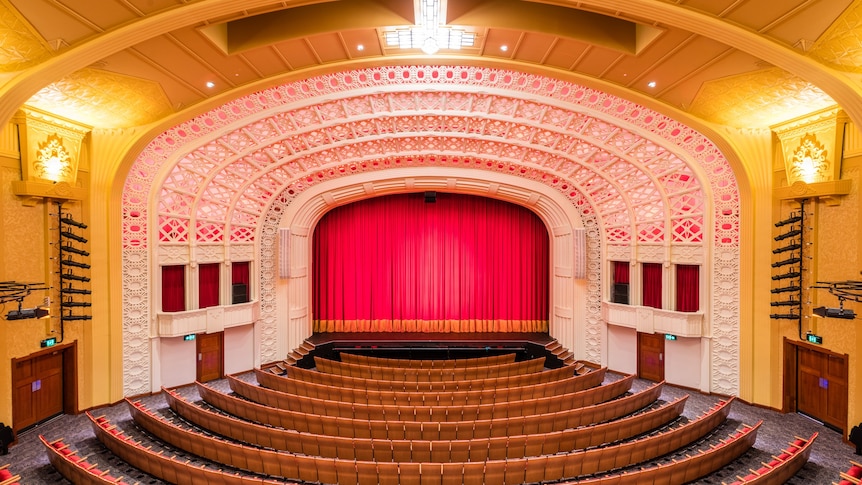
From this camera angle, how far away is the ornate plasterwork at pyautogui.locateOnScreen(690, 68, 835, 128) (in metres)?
6.92

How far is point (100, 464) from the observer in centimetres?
674

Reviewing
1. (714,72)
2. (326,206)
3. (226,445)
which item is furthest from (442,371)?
(714,72)

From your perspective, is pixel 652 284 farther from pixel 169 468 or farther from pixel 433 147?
pixel 169 468

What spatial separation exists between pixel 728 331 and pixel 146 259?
46.4 ft

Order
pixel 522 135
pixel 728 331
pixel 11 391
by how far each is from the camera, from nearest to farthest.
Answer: pixel 11 391
pixel 728 331
pixel 522 135

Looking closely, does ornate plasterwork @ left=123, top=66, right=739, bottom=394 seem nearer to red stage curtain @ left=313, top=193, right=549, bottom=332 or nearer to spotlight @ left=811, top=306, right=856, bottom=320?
spotlight @ left=811, top=306, right=856, bottom=320

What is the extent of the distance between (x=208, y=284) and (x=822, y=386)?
47.7 ft

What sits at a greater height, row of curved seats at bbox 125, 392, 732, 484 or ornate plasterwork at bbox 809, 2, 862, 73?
ornate plasterwork at bbox 809, 2, 862, 73

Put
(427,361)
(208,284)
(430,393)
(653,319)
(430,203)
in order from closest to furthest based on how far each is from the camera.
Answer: (430,393), (653,319), (208,284), (427,361), (430,203)

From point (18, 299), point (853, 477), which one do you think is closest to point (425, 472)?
point (853, 477)

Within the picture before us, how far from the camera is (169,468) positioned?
18.9 feet

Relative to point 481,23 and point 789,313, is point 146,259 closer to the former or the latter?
point 481,23

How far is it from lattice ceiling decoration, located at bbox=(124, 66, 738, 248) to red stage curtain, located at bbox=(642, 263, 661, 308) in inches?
33.2

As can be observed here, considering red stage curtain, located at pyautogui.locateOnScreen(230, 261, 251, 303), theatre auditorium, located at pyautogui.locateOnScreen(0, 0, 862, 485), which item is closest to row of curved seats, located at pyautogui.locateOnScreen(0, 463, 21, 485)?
theatre auditorium, located at pyautogui.locateOnScreen(0, 0, 862, 485)
